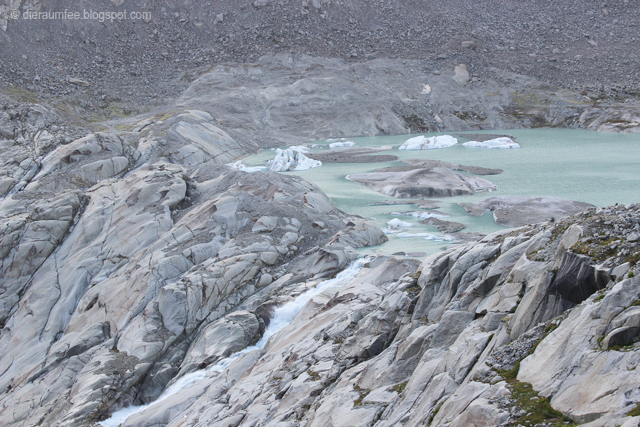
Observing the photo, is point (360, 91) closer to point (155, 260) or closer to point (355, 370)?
point (155, 260)

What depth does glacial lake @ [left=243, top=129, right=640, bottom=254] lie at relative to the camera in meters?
35.0

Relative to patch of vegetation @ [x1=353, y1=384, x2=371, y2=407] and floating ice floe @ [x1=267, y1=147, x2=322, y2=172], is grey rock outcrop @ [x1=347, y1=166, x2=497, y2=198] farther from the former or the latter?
patch of vegetation @ [x1=353, y1=384, x2=371, y2=407]

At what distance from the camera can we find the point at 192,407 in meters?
18.1

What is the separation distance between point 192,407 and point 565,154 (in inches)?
2036

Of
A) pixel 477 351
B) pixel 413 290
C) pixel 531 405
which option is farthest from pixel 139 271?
pixel 531 405

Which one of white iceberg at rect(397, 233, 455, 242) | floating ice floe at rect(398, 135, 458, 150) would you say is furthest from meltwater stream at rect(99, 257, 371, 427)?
floating ice floe at rect(398, 135, 458, 150)

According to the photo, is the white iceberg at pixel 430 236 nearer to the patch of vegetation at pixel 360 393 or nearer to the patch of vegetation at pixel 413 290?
the patch of vegetation at pixel 413 290

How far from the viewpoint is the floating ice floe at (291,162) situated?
5695cm

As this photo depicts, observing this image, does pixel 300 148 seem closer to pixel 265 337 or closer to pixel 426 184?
pixel 426 184

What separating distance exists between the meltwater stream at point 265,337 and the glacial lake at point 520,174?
4859mm

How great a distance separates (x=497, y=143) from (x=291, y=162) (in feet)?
91.0

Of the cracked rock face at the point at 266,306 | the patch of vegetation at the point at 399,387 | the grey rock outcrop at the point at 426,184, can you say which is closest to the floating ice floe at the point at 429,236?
the cracked rock face at the point at 266,306

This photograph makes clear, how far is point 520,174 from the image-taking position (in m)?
48.6

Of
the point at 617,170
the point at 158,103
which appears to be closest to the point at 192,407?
the point at 617,170
